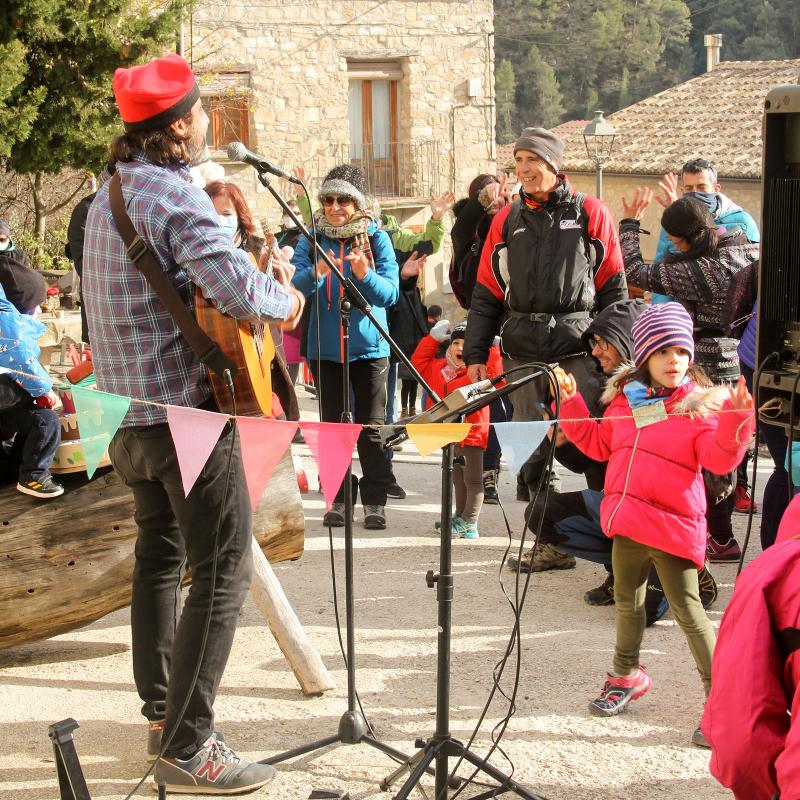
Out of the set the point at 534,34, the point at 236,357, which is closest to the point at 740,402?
the point at 236,357

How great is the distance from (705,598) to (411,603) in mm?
1313

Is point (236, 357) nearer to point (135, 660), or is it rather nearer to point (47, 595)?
point (135, 660)

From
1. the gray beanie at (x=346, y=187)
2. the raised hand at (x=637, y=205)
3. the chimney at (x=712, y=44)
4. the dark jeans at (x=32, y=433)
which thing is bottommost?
the dark jeans at (x=32, y=433)

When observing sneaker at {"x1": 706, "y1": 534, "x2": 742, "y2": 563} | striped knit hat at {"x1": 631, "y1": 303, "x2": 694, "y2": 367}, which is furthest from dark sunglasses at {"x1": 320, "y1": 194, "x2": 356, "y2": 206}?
sneaker at {"x1": 706, "y1": 534, "x2": 742, "y2": 563}

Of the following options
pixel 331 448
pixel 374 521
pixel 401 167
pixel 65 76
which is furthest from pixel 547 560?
pixel 401 167

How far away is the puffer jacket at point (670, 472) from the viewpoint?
3.86m

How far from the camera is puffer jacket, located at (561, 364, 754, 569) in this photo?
12.7ft

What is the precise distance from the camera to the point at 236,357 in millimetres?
3207

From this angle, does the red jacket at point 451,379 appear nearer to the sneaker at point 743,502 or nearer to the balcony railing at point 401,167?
the sneaker at point 743,502

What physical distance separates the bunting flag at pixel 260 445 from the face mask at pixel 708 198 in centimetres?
354

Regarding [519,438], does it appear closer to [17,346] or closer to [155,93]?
[155,93]

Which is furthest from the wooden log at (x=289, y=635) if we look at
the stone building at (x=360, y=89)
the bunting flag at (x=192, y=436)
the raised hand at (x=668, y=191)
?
the stone building at (x=360, y=89)

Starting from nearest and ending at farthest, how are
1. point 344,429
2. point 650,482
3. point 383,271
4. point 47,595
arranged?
point 344,429
point 650,482
point 47,595
point 383,271

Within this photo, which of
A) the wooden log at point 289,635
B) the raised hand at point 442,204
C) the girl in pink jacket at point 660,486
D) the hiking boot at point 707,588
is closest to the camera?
the girl in pink jacket at point 660,486
